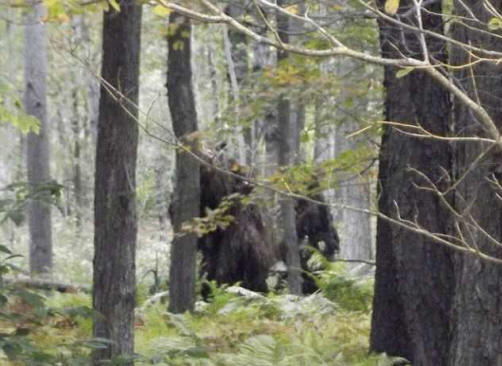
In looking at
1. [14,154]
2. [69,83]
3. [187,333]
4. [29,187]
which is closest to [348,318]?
[187,333]

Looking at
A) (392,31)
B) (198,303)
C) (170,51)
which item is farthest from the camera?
(198,303)

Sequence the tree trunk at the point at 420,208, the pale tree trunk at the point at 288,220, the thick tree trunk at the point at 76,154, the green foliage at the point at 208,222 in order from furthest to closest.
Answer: the thick tree trunk at the point at 76,154 < the pale tree trunk at the point at 288,220 < the green foliage at the point at 208,222 < the tree trunk at the point at 420,208

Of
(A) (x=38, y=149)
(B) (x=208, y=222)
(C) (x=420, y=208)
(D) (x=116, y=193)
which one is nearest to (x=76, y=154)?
(A) (x=38, y=149)

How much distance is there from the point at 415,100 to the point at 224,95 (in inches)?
555

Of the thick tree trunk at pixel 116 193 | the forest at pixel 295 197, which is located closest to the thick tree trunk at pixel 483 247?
the forest at pixel 295 197

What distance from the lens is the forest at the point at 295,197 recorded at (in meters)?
4.80

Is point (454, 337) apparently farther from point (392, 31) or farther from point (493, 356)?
point (392, 31)

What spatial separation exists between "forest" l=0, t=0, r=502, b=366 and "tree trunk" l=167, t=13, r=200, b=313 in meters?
0.02

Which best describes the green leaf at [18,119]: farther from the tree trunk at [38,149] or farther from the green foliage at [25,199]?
the tree trunk at [38,149]

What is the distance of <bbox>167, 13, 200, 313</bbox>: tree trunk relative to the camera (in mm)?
9219

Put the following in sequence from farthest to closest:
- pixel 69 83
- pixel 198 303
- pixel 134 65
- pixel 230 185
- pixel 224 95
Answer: pixel 69 83
pixel 224 95
pixel 230 185
pixel 198 303
pixel 134 65

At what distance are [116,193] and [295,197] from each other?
256 centimetres

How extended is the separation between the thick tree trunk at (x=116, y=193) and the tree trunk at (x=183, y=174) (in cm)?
248

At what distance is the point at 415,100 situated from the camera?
7.29 meters
